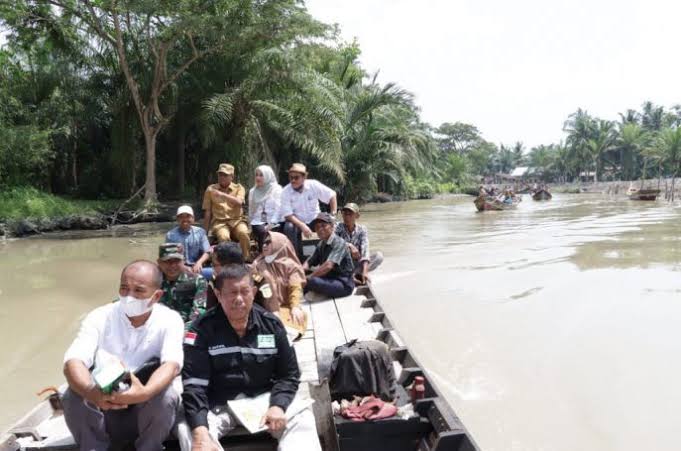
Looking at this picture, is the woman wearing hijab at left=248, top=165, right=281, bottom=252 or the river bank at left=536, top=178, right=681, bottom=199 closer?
the woman wearing hijab at left=248, top=165, right=281, bottom=252

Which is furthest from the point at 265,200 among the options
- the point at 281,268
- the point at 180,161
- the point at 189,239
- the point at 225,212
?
the point at 180,161

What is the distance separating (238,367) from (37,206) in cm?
1662

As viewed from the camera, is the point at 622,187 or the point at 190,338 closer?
the point at 190,338

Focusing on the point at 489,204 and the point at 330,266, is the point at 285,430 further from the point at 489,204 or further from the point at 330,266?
the point at 489,204

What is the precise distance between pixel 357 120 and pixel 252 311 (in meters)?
22.1

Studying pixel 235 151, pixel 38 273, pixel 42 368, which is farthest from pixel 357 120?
pixel 42 368

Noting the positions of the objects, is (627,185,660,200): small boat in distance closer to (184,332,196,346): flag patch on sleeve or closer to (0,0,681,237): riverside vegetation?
(0,0,681,237): riverside vegetation

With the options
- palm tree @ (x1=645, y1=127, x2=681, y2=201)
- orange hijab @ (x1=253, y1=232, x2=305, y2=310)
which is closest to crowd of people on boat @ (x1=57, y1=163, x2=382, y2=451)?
orange hijab @ (x1=253, y1=232, x2=305, y2=310)

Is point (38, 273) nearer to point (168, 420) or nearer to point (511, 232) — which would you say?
point (168, 420)

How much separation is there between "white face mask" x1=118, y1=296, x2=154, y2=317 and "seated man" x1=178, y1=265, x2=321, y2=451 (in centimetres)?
29

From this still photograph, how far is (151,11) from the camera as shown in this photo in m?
14.7

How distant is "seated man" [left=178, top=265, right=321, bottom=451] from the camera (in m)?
2.62

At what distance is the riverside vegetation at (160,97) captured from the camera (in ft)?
52.0

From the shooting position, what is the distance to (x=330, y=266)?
5293 millimetres
